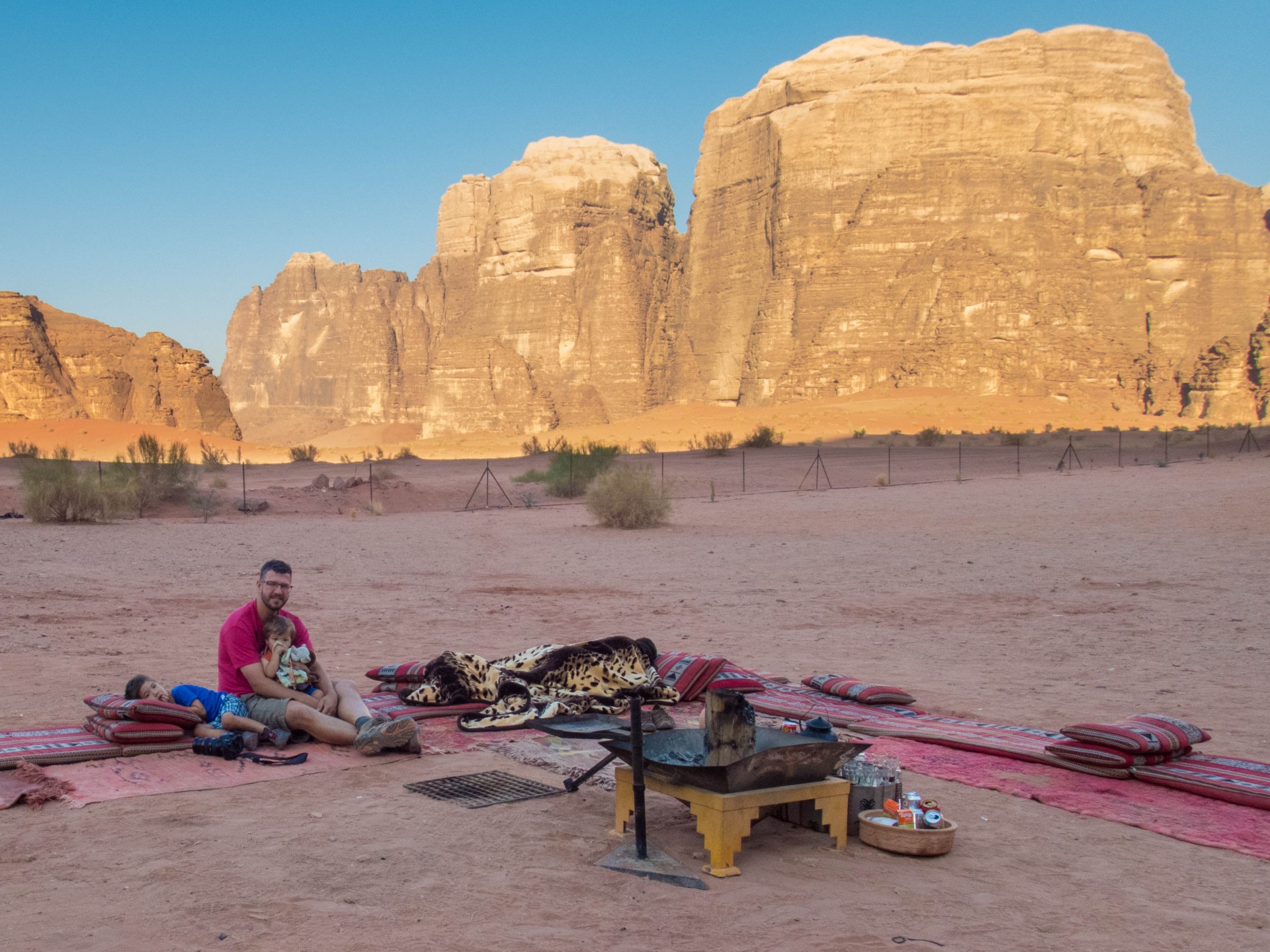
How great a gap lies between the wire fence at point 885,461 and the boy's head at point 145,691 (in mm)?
16616

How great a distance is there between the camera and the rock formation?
65.8m

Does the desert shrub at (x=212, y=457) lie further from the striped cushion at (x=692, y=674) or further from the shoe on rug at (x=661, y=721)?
the shoe on rug at (x=661, y=721)

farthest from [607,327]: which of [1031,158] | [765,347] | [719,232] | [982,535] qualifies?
[982,535]

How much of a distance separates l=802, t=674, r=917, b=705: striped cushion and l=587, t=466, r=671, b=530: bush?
13146mm

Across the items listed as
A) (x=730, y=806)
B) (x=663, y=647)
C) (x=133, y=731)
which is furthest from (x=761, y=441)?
(x=730, y=806)

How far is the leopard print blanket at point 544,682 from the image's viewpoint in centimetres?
698

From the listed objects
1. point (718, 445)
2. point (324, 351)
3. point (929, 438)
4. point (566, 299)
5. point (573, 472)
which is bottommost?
point (573, 472)

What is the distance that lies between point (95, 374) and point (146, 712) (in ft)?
170

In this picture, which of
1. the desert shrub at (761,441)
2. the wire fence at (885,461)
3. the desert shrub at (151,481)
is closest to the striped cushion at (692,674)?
the wire fence at (885,461)

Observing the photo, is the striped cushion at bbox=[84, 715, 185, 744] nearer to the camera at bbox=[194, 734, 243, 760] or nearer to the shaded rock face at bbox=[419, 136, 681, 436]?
the camera at bbox=[194, 734, 243, 760]

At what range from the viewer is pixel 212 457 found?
132 feet

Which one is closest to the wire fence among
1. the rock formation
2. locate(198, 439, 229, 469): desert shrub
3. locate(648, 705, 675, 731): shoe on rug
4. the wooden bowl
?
locate(198, 439, 229, 469): desert shrub

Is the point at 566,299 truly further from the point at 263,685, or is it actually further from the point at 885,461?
the point at 263,685

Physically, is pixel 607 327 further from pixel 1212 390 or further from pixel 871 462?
pixel 871 462
